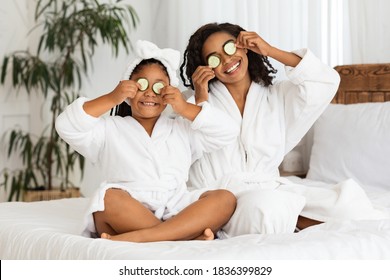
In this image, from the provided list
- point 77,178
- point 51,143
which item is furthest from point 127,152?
point 77,178

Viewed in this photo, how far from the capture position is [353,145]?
10.2 ft

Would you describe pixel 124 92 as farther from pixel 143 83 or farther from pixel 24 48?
pixel 24 48

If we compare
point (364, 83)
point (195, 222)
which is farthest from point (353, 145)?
point (195, 222)

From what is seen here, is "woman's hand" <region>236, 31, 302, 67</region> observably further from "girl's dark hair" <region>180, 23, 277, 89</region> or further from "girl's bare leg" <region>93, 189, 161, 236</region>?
"girl's bare leg" <region>93, 189, 161, 236</region>


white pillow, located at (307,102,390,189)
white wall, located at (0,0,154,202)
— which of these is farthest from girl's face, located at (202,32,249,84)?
white wall, located at (0,0,154,202)

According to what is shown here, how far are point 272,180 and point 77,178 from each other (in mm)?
2523

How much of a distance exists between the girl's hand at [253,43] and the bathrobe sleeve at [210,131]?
0.96 ft

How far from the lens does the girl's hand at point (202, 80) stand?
2.59 m

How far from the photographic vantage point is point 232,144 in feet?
8.63

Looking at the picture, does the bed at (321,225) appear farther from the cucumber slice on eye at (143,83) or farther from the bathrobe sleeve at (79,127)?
the cucumber slice on eye at (143,83)

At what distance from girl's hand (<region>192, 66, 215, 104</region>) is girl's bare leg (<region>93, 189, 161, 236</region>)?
583mm

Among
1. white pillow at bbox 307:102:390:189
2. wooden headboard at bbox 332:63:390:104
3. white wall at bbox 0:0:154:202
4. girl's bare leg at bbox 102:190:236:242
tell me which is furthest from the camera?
white wall at bbox 0:0:154:202

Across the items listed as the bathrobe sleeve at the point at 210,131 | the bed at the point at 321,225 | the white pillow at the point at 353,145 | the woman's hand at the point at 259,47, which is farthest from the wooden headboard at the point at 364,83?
the bathrobe sleeve at the point at 210,131

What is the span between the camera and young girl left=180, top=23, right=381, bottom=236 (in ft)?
8.45
